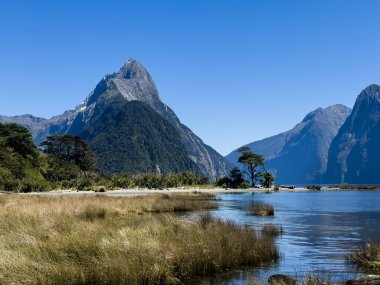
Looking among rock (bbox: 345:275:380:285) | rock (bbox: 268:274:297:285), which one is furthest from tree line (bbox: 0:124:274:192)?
rock (bbox: 345:275:380:285)

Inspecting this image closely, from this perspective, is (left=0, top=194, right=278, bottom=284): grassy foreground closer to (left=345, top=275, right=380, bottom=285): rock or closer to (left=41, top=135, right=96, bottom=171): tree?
(left=345, top=275, right=380, bottom=285): rock

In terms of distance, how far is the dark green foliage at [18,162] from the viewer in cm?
7656

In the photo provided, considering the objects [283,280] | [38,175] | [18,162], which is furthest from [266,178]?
[283,280]

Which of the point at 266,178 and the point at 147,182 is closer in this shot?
the point at 147,182

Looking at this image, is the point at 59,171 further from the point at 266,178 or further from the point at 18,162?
the point at 266,178

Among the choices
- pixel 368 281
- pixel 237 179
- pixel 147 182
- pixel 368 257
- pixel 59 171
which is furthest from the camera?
pixel 237 179

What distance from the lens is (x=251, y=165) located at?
470ft

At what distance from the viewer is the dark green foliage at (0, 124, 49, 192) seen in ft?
251

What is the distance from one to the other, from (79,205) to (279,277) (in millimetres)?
22622

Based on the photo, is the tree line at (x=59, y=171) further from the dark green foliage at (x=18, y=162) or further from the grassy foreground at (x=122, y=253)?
the grassy foreground at (x=122, y=253)

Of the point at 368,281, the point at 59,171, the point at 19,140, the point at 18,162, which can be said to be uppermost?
the point at 19,140

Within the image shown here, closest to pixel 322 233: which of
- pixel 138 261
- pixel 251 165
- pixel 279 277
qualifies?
pixel 279 277

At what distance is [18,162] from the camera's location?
8825cm

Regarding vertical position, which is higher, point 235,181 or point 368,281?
point 235,181
